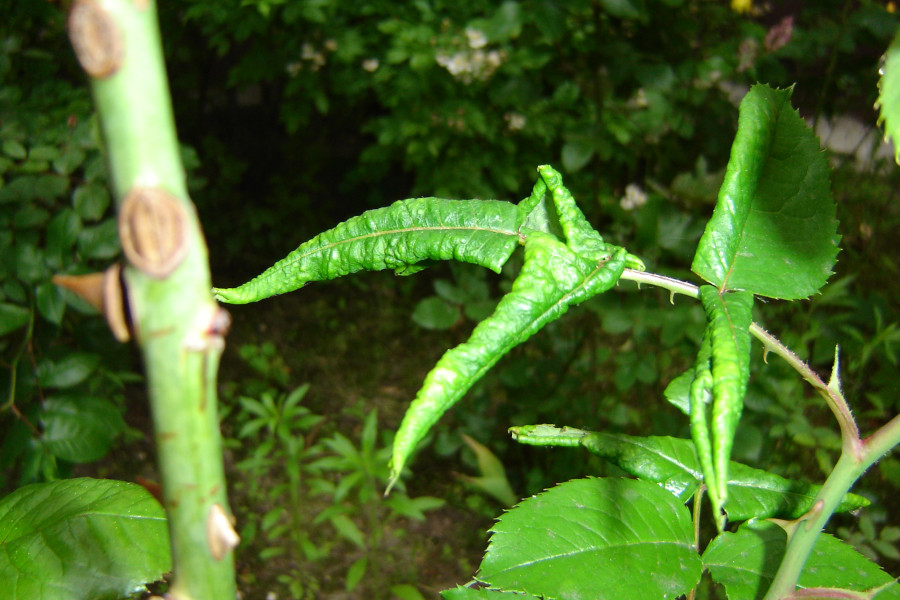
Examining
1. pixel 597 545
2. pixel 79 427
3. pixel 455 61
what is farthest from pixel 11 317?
pixel 455 61

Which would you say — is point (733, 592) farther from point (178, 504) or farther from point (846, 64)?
point (846, 64)

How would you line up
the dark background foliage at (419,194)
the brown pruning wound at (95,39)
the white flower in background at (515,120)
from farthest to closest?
the white flower in background at (515,120) < the dark background foliage at (419,194) < the brown pruning wound at (95,39)

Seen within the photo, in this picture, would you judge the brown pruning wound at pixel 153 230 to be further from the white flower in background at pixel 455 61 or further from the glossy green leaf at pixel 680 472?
the white flower in background at pixel 455 61

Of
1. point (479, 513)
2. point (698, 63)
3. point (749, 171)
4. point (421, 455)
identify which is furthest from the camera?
point (421, 455)

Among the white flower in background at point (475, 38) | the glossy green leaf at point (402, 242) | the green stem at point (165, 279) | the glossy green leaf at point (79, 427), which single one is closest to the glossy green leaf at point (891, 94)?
the glossy green leaf at point (402, 242)

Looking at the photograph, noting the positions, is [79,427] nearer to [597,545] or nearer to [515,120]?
[597,545]

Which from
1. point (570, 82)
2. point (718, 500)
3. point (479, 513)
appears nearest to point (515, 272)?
point (570, 82)
